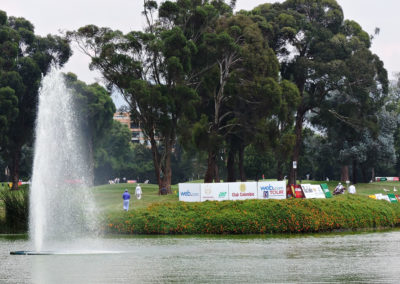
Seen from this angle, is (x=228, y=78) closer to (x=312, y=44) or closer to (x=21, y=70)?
(x=312, y=44)

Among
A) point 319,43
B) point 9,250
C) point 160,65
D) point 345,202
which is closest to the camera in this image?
point 9,250

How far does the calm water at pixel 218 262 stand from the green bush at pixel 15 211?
12.3 ft

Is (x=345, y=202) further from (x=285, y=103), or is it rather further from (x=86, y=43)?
(x=86, y=43)

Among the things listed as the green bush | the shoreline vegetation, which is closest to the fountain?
the green bush

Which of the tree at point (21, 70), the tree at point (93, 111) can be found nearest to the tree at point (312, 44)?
the tree at point (21, 70)

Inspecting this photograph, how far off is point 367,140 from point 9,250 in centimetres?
6357

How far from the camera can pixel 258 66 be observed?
63.6 metres

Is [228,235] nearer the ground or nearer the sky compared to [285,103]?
nearer the ground

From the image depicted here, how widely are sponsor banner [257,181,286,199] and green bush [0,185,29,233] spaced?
1590cm

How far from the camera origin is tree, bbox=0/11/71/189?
72062 millimetres

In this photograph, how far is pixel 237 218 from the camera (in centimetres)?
3950

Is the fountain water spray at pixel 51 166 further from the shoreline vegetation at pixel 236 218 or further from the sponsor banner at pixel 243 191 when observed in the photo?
the sponsor banner at pixel 243 191

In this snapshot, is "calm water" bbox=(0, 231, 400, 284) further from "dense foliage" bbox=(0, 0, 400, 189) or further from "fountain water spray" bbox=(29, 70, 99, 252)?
"dense foliage" bbox=(0, 0, 400, 189)

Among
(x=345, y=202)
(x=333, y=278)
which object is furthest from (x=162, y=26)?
(x=333, y=278)
